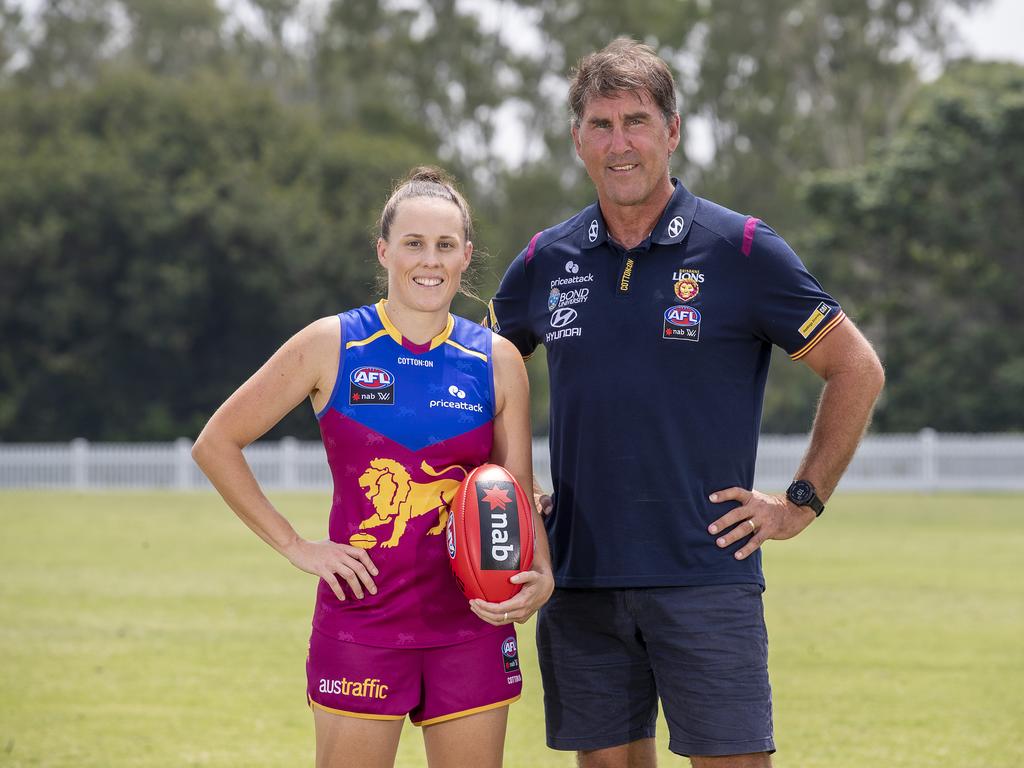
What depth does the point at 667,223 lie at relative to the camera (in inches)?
181

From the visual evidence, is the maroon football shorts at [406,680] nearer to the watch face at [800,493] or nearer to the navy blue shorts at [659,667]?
the navy blue shorts at [659,667]

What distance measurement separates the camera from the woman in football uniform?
4.27 metres

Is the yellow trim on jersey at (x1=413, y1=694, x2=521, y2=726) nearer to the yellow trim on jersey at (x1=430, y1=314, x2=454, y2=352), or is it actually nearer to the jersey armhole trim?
the jersey armhole trim

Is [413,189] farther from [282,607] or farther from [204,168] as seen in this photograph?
[204,168]

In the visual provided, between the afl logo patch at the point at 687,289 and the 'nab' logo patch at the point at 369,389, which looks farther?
the afl logo patch at the point at 687,289

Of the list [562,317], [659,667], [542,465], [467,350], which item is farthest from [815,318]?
[542,465]

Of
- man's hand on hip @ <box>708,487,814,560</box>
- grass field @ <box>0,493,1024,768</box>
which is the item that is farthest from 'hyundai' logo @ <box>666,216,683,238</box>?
grass field @ <box>0,493,1024,768</box>

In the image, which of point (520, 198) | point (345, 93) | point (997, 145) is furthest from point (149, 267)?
point (997, 145)

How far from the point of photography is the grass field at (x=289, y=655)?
7883mm

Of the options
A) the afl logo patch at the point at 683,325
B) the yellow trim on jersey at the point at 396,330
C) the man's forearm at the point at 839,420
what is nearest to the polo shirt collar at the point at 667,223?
the afl logo patch at the point at 683,325

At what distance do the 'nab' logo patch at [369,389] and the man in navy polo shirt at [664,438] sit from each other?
2.04 ft

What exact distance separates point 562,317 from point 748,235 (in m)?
0.65

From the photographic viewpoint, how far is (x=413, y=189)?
14.9 ft

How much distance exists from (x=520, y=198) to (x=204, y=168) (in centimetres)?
1232
